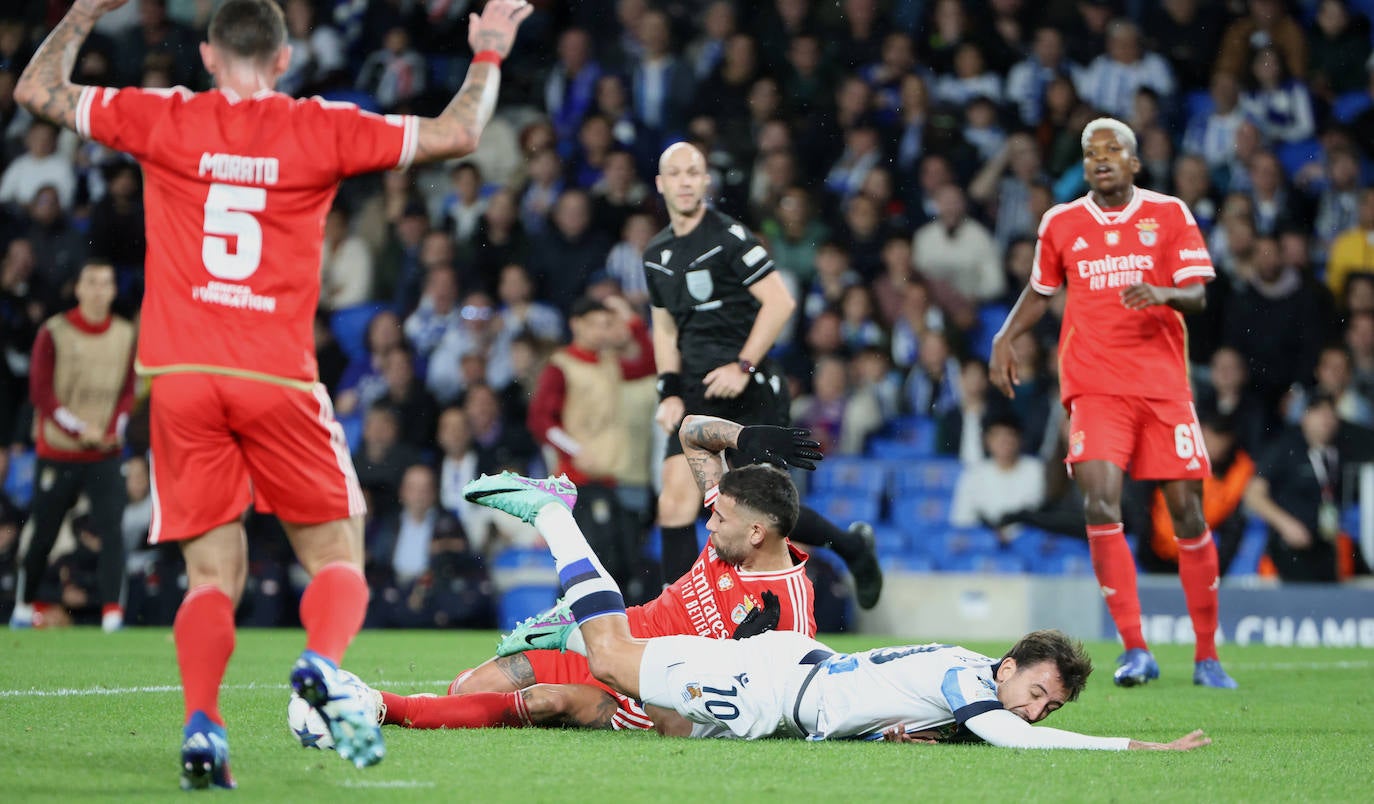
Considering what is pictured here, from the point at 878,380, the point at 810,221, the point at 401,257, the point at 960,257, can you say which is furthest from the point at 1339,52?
the point at 401,257

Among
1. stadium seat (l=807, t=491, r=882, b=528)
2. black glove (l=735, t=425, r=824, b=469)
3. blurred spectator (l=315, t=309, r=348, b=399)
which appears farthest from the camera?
blurred spectator (l=315, t=309, r=348, b=399)

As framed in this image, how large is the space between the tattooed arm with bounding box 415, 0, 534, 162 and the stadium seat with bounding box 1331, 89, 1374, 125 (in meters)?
13.2

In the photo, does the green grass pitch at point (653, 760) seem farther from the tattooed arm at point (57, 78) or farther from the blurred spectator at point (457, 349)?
the blurred spectator at point (457, 349)

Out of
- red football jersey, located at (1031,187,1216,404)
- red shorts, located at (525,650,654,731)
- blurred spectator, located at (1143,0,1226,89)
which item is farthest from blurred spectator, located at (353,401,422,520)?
blurred spectator, located at (1143,0,1226,89)

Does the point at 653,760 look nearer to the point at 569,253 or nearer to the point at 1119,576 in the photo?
the point at 1119,576

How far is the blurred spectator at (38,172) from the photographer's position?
16516 millimetres

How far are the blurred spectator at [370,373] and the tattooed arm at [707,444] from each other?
8445 mm

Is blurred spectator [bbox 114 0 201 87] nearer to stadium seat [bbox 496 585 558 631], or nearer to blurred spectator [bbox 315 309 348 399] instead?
blurred spectator [bbox 315 309 348 399]

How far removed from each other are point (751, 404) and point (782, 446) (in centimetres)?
211

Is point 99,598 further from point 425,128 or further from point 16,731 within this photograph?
point 425,128

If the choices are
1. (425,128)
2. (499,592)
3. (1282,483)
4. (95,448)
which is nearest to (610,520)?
(499,592)

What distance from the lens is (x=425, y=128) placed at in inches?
180

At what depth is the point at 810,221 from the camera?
615 inches

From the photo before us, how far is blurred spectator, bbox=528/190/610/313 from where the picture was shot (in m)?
15.4
